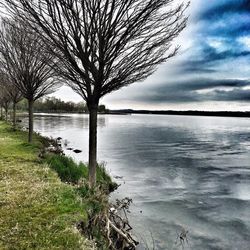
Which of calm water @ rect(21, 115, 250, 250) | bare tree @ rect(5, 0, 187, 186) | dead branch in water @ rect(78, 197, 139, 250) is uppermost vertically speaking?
bare tree @ rect(5, 0, 187, 186)

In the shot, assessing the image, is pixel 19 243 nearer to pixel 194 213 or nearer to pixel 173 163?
pixel 194 213

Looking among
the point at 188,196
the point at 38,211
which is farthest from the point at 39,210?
the point at 188,196

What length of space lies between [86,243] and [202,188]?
1119 cm

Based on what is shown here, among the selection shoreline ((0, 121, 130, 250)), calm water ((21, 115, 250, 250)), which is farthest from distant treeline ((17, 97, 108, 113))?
shoreline ((0, 121, 130, 250))

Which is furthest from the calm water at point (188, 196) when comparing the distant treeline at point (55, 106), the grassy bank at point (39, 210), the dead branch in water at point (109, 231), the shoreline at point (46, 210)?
the distant treeline at point (55, 106)

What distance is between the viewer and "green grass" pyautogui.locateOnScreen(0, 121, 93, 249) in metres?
5.83

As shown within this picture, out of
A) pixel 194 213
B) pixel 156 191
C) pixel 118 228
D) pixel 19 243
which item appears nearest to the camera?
pixel 19 243

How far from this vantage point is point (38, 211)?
7184 mm

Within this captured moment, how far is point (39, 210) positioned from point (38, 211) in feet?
0.23

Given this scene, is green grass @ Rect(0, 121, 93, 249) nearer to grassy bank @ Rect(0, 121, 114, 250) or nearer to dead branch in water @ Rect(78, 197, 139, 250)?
grassy bank @ Rect(0, 121, 114, 250)

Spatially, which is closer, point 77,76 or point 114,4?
point 114,4

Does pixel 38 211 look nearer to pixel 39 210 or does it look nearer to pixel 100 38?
pixel 39 210

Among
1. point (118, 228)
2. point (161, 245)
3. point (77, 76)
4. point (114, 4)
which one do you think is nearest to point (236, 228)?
point (161, 245)

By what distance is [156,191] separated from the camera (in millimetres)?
15266
